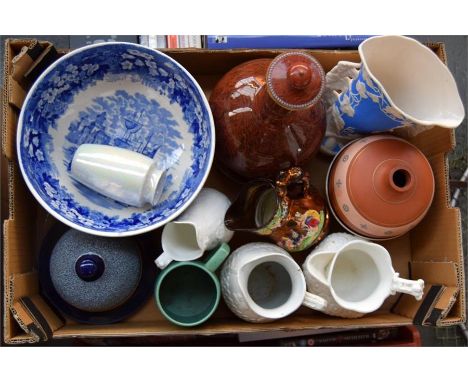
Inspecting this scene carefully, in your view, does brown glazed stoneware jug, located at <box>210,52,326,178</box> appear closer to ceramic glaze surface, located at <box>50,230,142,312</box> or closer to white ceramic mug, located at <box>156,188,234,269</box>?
white ceramic mug, located at <box>156,188,234,269</box>

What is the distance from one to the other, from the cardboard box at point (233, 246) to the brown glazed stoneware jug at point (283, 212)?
9 centimetres

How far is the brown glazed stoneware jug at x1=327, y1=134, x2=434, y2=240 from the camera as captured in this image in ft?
2.32

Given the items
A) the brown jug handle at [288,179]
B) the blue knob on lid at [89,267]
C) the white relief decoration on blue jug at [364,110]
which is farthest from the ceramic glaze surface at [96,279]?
the white relief decoration on blue jug at [364,110]

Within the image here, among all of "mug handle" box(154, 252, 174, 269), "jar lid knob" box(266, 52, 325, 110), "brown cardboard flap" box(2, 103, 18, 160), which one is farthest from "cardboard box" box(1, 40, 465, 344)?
"jar lid knob" box(266, 52, 325, 110)

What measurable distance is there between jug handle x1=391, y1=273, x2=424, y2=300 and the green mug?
25 cm

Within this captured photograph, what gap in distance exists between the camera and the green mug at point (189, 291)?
28.8 inches

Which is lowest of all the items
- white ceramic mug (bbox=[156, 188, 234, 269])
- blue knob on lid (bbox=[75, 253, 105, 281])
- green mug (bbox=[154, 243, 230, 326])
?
green mug (bbox=[154, 243, 230, 326])

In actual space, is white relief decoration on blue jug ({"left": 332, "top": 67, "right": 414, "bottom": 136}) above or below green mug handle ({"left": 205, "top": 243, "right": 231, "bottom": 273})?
above

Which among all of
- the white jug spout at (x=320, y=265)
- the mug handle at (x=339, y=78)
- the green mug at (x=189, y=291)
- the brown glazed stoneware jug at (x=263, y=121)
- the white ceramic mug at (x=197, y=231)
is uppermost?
the mug handle at (x=339, y=78)

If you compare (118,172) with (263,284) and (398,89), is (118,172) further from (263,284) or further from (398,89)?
(398,89)

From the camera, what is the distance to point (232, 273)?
72 centimetres

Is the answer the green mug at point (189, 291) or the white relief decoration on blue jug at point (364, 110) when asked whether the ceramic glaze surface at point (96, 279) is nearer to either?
the green mug at point (189, 291)

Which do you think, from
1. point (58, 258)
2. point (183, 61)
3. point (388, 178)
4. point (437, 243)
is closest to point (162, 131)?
point (183, 61)

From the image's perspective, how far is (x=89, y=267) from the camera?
718 millimetres
